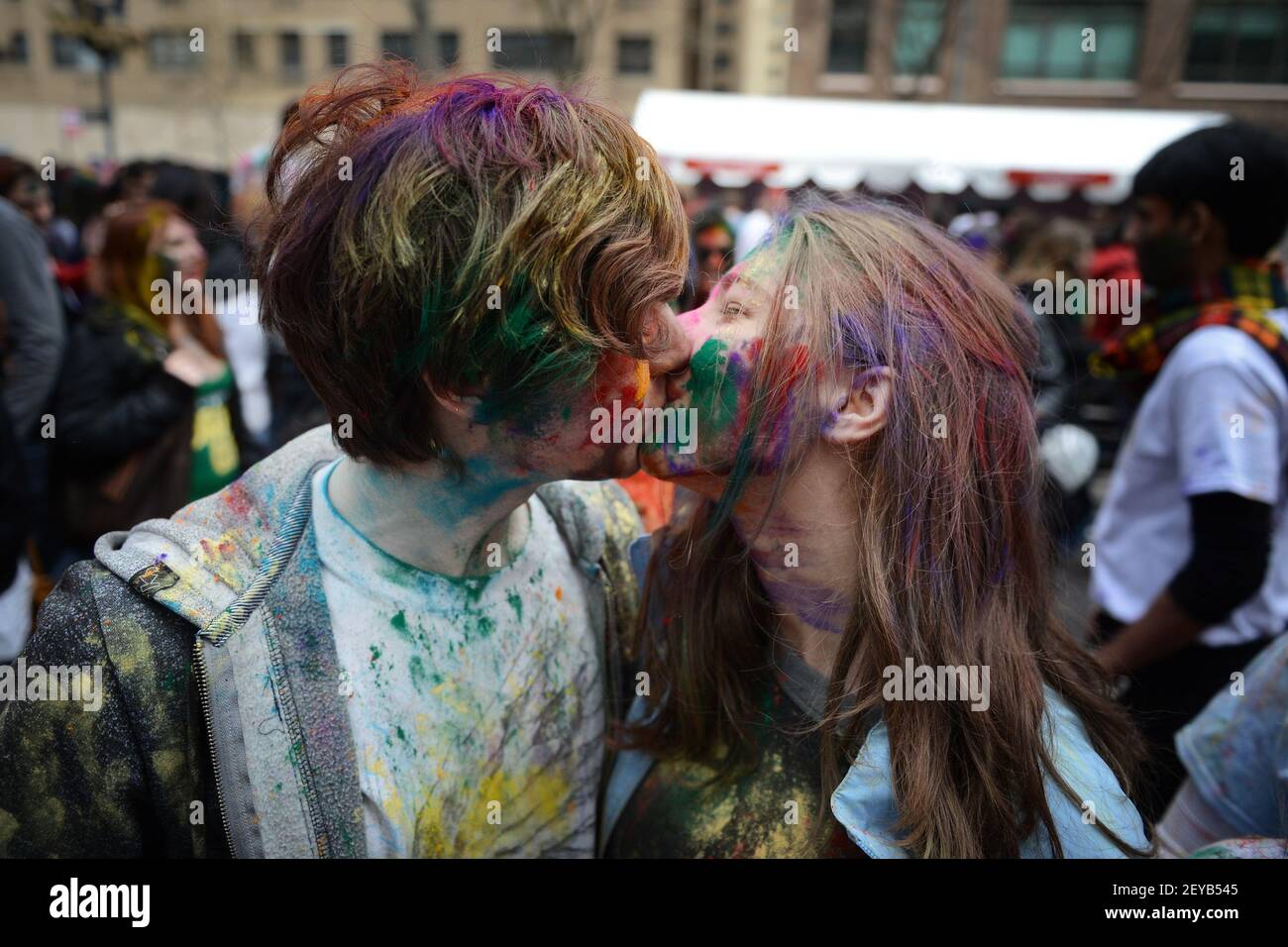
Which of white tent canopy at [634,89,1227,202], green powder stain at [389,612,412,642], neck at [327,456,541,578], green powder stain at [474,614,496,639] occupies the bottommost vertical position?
green powder stain at [474,614,496,639]

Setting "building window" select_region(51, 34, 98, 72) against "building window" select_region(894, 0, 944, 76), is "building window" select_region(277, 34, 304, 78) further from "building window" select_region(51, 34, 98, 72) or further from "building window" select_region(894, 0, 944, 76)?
"building window" select_region(894, 0, 944, 76)

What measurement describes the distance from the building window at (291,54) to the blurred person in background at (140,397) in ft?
88.6

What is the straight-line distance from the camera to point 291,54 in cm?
2705

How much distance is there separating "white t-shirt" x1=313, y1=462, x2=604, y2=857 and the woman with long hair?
170 millimetres

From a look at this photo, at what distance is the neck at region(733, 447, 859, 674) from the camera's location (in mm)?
1393

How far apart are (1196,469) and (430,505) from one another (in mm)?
1816

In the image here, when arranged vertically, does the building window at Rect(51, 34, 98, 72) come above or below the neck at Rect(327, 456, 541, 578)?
above

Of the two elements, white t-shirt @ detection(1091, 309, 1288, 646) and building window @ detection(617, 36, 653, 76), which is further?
building window @ detection(617, 36, 653, 76)

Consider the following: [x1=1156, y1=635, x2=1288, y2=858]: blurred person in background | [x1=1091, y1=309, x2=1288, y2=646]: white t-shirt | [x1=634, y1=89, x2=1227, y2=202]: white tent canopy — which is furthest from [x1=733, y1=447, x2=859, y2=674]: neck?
[x1=634, y1=89, x2=1227, y2=202]: white tent canopy

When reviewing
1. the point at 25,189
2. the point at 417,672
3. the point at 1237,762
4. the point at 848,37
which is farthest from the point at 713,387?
the point at 848,37

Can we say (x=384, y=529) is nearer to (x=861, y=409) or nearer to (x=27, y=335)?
(x=861, y=409)

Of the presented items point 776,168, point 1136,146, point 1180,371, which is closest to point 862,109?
point 776,168

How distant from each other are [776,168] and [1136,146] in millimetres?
4447

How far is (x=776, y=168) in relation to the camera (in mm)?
Answer: 9539
